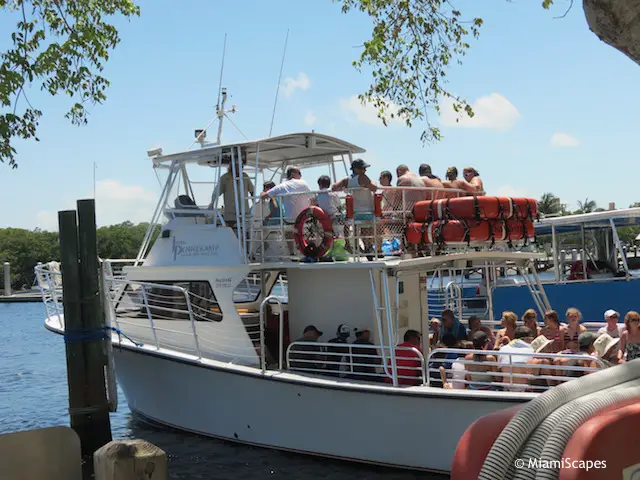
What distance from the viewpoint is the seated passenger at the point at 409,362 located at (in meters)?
9.12

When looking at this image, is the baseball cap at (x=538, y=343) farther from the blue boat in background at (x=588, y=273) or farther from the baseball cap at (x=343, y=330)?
the blue boat in background at (x=588, y=273)

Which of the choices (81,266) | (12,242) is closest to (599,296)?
(81,266)

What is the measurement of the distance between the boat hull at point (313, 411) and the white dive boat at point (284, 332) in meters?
0.02

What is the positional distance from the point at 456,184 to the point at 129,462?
6.75 metres

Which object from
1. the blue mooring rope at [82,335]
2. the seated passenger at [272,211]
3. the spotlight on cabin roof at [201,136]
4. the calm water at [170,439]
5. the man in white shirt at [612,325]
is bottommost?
the calm water at [170,439]

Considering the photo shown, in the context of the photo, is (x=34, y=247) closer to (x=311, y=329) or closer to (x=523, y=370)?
(x=311, y=329)

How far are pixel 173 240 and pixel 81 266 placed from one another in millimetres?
3665

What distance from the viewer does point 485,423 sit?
185 inches

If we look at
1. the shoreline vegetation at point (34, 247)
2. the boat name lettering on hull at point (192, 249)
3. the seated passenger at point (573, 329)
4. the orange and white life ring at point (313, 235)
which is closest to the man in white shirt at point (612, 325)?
the seated passenger at point (573, 329)

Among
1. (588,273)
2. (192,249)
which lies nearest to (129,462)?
(192,249)

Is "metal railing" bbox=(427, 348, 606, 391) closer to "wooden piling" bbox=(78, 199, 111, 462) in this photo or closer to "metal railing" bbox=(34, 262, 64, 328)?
"wooden piling" bbox=(78, 199, 111, 462)

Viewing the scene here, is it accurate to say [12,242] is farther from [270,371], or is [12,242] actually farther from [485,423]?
[485,423]

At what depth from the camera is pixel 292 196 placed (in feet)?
Answer: 34.1

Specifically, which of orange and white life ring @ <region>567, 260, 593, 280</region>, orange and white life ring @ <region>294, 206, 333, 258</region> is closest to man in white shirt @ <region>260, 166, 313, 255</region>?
orange and white life ring @ <region>294, 206, 333, 258</region>
